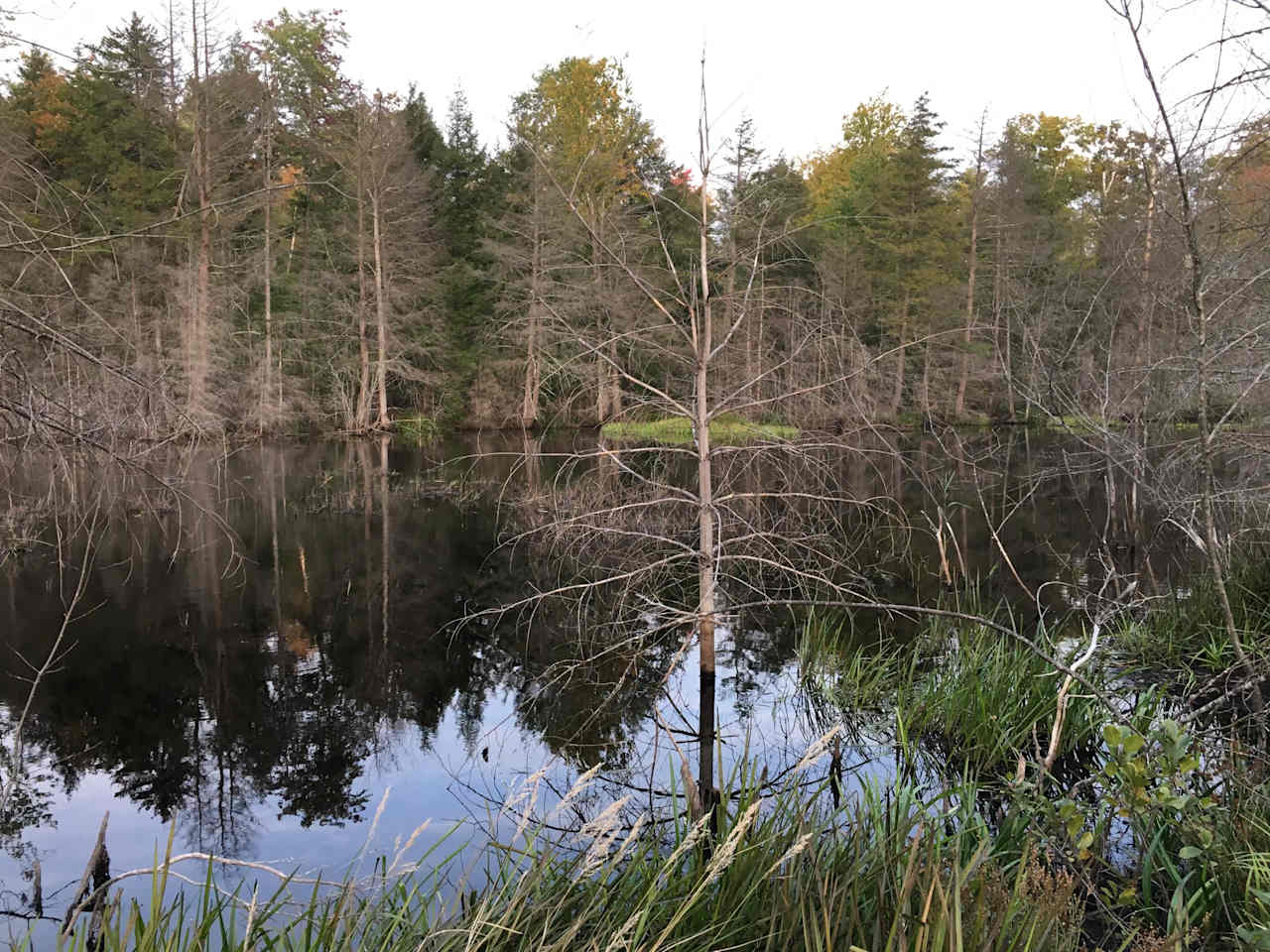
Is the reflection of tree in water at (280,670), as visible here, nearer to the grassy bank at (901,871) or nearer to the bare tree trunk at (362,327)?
the grassy bank at (901,871)

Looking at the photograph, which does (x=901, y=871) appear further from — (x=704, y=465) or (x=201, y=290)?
(x=201, y=290)

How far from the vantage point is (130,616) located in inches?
333

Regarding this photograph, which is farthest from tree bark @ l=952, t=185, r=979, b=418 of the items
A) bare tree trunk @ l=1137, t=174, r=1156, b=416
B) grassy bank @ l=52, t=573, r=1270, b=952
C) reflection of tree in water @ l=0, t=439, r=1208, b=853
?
grassy bank @ l=52, t=573, r=1270, b=952

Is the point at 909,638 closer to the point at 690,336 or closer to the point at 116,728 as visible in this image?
the point at 690,336

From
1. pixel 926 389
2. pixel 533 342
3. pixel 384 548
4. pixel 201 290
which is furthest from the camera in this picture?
pixel 533 342

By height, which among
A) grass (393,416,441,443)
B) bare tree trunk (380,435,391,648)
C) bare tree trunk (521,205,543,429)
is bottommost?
bare tree trunk (380,435,391,648)

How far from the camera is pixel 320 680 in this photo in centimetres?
708

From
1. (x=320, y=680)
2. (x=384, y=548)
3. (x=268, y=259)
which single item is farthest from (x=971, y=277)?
(x=320, y=680)

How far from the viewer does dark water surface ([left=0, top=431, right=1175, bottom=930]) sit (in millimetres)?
4820

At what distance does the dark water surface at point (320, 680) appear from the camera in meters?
4.82

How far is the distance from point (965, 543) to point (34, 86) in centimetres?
2613

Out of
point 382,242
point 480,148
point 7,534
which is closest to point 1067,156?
point 480,148

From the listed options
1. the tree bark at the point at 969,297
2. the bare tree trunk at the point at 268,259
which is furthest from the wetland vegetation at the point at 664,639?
the tree bark at the point at 969,297

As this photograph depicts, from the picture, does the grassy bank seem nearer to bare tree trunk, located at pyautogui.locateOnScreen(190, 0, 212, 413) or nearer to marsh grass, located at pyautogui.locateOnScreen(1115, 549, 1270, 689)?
marsh grass, located at pyautogui.locateOnScreen(1115, 549, 1270, 689)
